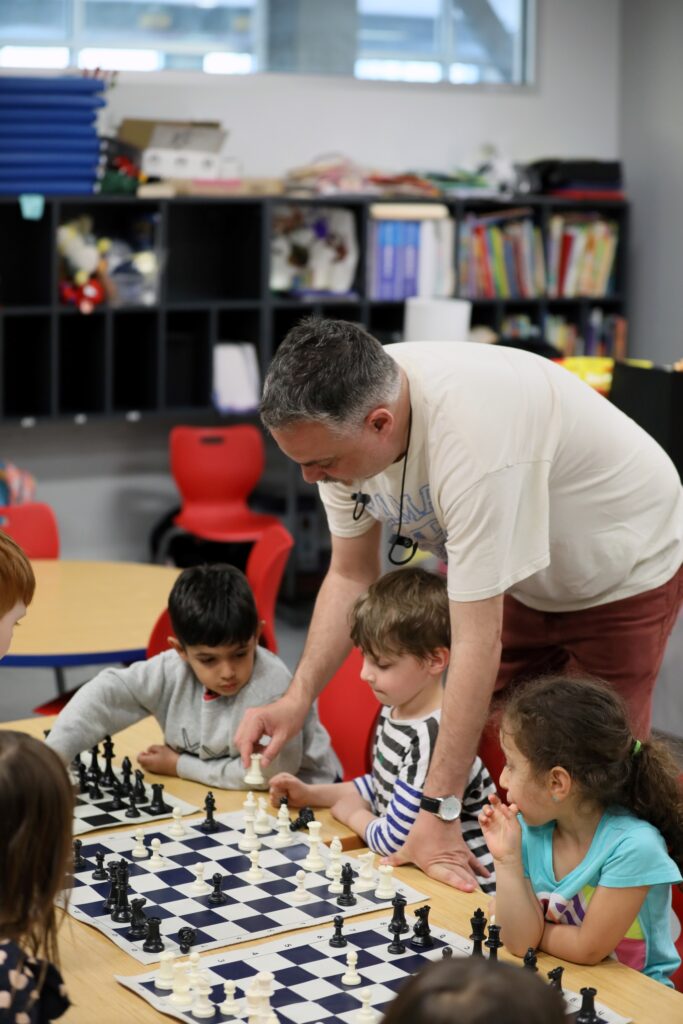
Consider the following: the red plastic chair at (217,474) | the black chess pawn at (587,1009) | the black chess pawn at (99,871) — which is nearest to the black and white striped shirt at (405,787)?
the black chess pawn at (99,871)

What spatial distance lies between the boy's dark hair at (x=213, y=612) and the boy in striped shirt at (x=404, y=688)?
258 millimetres

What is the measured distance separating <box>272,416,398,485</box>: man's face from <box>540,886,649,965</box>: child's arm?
0.74 m

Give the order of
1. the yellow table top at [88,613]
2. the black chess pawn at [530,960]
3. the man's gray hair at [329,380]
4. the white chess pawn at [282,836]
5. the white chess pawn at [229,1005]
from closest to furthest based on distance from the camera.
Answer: the white chess pawn at [229,1005], the black chess pawn at [530,960], the man's gray hair at [329,380], the white chess pawn at [282,836], the yellow table top at [88,613]

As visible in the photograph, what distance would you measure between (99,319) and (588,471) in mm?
4120

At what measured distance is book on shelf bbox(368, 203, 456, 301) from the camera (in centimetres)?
657

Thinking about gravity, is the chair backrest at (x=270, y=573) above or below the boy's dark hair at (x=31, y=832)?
below

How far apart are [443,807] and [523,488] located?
517mm

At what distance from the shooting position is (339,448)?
7.15 ft

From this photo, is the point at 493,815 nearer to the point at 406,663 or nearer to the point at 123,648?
the point at 406,663

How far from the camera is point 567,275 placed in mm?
7125

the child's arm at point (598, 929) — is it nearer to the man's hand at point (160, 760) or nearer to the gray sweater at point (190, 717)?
the gray sweater at point (190, 717)

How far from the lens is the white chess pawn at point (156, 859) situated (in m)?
2.14

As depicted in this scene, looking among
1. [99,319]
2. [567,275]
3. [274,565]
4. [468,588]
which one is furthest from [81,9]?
[468,588]

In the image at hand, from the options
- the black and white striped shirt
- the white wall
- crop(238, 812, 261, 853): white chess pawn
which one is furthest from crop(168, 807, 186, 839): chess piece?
the white wall
